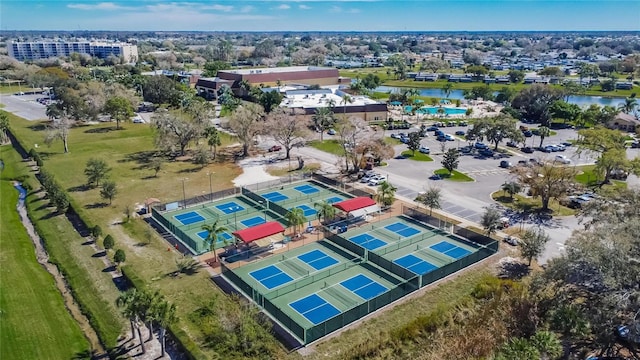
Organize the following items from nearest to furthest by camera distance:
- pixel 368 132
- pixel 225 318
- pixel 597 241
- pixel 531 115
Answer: pixel 597 241
pixel 225 318
pixel 368 132
pixel 531 115

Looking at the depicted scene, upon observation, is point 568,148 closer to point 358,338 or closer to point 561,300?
point 561,300

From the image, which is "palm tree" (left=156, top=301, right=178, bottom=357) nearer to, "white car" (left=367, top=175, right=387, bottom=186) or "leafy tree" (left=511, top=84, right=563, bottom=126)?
"white car" (left=367, top=175, right=387, bottom=186)

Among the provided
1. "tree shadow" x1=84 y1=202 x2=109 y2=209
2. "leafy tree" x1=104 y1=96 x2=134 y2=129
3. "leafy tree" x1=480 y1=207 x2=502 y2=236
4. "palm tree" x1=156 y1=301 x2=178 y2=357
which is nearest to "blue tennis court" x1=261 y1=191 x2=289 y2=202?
"tree shadow" x1=84 y1=202 x2=109 y2=209

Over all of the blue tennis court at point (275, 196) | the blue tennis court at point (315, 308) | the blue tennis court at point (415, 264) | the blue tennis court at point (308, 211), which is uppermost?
the blue tennis court at point (275, 196)

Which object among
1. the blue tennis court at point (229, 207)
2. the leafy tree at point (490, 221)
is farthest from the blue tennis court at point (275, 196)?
the leafy tree at point (490, 221)

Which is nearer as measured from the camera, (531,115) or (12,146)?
(12,146)

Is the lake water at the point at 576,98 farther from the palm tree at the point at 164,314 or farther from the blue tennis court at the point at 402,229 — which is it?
the palm tree at the point at 164,314

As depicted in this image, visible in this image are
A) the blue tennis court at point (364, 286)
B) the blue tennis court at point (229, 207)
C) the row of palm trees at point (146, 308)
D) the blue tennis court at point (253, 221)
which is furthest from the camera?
the blue tennis court at point (229, 207)

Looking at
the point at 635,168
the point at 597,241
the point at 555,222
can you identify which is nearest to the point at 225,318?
the point at 597,241
